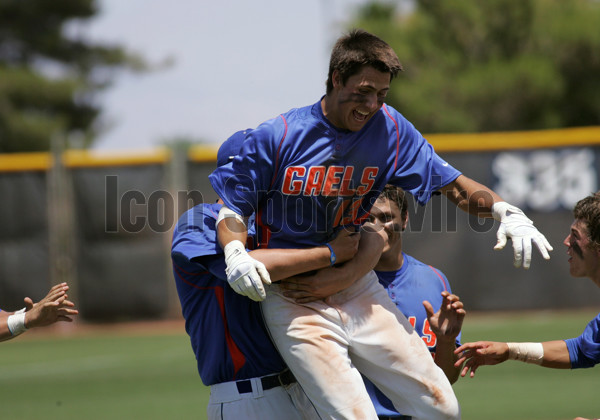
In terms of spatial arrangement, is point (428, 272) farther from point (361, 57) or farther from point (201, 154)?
point (201, 154)

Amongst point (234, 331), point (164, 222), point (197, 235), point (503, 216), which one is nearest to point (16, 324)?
point (197, 235)

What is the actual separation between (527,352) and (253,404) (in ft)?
5.08

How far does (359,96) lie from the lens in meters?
3.95

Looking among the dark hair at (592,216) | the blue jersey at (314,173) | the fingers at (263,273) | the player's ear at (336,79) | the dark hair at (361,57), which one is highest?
the dark hair at (361,57)

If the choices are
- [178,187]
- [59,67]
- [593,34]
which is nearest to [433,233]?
[178,187]

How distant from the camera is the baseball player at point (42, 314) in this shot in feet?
13.8

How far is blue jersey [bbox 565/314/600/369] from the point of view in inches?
169

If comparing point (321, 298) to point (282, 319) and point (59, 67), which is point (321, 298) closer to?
point (282, 319)

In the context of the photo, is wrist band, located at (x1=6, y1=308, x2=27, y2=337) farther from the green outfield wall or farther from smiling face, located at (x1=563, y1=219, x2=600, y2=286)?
the green outfield wall

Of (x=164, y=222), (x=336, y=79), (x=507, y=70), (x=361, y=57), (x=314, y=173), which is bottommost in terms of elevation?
(x=164, y=222)

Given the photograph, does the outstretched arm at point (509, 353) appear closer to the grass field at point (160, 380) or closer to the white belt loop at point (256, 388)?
the white belt loop at point (256, 388)

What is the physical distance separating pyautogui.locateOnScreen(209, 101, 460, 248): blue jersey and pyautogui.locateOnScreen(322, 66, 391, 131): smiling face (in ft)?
0.29

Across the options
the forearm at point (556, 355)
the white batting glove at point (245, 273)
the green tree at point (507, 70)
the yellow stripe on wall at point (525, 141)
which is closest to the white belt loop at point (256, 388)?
the white batting glove at point (245, 273)

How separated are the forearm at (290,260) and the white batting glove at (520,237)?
2.75 ft
